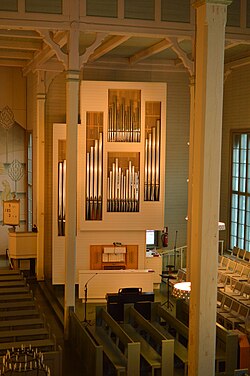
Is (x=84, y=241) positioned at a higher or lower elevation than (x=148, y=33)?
lower

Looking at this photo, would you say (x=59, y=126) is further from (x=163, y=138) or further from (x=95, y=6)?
(x=95, y=6)

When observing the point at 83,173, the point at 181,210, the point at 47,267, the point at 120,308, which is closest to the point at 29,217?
the point at 47,267

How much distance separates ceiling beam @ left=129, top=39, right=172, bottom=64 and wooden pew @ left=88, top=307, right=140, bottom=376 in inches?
236

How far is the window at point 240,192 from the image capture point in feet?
49.8

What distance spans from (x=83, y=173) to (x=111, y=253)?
2.04 meters

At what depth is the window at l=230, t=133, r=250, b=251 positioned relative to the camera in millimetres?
15172

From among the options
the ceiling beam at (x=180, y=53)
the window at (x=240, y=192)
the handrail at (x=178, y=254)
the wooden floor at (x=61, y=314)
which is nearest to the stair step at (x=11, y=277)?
the wooden floor at (x=61, y=314)

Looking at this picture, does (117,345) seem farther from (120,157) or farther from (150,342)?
(120,157)

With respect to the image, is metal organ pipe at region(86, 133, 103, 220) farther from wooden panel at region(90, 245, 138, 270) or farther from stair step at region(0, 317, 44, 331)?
stair step at region(0, 317, 44, 331)

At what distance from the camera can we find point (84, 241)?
13.6 meters

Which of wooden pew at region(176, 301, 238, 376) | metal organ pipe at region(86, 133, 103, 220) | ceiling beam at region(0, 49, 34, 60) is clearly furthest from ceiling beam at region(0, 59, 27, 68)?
wooden pew at region(176, 301, 238, 376)

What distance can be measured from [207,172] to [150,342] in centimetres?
599

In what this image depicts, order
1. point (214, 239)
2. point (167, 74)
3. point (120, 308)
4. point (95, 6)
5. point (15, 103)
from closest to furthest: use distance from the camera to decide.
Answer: point (214, 239), point (95, 6), point (120, 308), point (167, 74), point (15, 103)

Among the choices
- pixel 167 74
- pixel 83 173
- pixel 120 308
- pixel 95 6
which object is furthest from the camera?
pixel 167 74
